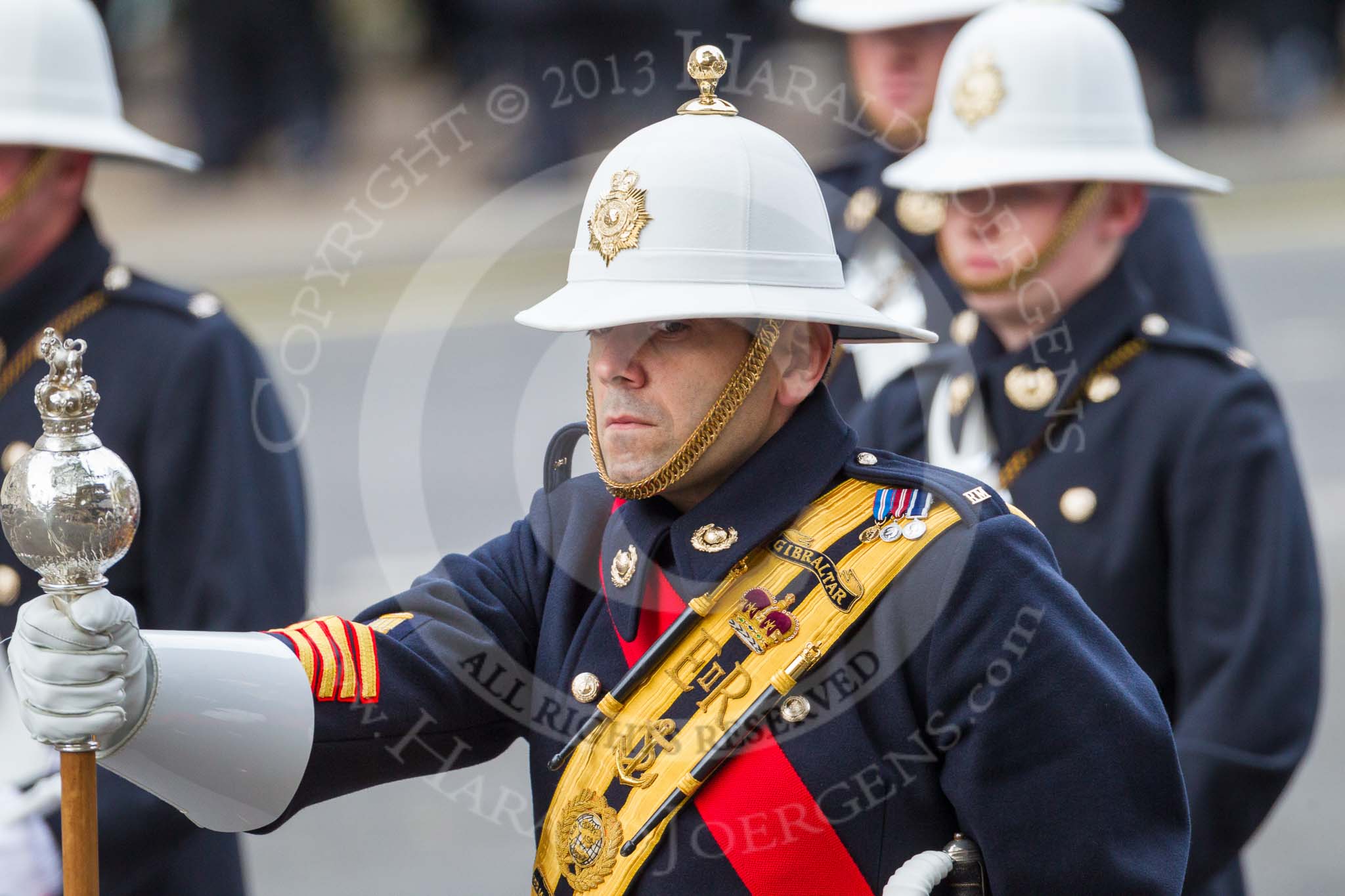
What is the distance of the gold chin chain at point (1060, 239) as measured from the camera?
14.3 ft

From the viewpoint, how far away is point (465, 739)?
119 inches

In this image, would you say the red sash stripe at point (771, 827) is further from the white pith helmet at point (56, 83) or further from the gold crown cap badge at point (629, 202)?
the white pith helmet at point (56, 83)

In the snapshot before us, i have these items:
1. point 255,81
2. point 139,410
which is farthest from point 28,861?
point 255,81

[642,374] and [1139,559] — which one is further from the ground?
[642,374]

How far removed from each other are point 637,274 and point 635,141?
21cm

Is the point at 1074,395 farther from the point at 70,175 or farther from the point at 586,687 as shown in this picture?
the point at 70,175

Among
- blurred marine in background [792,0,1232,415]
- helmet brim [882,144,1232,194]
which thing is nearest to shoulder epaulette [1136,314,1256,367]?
helmet brim [882,144,1232,194]

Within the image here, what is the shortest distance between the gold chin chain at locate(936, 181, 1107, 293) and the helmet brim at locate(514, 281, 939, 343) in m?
1.49

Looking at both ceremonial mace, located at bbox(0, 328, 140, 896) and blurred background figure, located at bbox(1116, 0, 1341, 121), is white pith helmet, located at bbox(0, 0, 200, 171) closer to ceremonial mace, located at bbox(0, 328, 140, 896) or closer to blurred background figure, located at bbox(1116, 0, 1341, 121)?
ceremonial mace, located at bbox(0, 328, 140, 896)

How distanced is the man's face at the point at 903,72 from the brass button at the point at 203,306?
219 centimetres

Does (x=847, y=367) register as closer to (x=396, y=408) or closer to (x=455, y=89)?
(x=396, y=408)

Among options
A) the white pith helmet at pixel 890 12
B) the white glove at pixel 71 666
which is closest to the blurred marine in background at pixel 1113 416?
the white pith helmet at pixel 890 12

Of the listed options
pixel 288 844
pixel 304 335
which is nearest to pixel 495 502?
pixel 288 844

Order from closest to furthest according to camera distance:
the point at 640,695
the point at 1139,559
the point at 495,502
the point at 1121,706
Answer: the point at 1121,706 → the point at 640,695 → the point at 1139,559 → the point at 495,502
